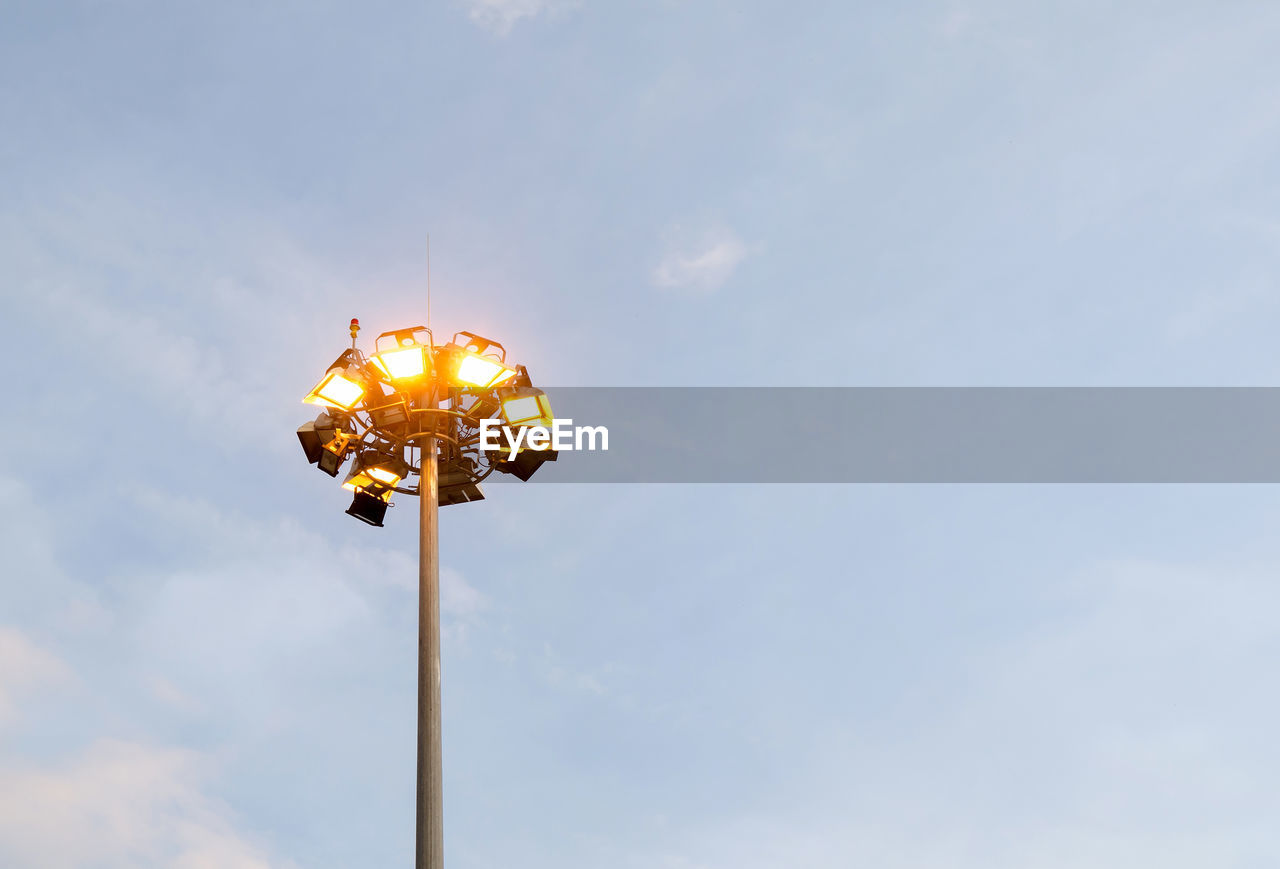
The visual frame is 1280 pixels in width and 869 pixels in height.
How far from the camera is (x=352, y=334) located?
11695mm

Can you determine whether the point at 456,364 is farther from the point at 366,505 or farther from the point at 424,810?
the point at 424,810

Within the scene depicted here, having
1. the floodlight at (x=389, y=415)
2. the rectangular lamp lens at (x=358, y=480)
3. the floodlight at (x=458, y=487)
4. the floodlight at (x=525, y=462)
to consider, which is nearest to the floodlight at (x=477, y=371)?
the floodlight at (x=389, y=415)

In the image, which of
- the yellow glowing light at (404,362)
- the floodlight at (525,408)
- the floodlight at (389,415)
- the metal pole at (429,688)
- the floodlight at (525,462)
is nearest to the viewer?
the metal pole at (429,688)

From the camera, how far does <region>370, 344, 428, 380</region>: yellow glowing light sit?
10609 millimetres

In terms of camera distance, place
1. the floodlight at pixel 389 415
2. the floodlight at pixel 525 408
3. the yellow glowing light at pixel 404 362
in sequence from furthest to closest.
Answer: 1. the floodlight at pixel 525 408
2. the floodlight at pixel 389 415
3. the yellow glowing light at pixel 404 362

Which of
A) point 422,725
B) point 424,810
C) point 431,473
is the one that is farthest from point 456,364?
point 424,810

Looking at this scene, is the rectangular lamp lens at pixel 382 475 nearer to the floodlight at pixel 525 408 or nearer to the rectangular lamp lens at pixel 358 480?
the rectangular lamp lens at pixel 358 480


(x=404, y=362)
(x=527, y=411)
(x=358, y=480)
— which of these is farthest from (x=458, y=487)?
(x=404, y=362)

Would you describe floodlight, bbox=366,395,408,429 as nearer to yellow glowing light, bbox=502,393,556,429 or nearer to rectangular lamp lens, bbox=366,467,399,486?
rectangular lamp lens, bbox=366,467,399,486

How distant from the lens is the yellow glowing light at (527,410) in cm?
1106

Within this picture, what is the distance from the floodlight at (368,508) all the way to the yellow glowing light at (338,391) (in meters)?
1.11

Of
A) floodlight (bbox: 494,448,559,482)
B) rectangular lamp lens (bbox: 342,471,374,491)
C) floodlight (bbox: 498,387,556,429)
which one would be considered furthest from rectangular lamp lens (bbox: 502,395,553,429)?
rectangular lamp lens (bbox: 342,471,374,491)

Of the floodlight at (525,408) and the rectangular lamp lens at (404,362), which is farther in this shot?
the floodlight at (525,408)

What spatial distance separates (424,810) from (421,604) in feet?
5.94
